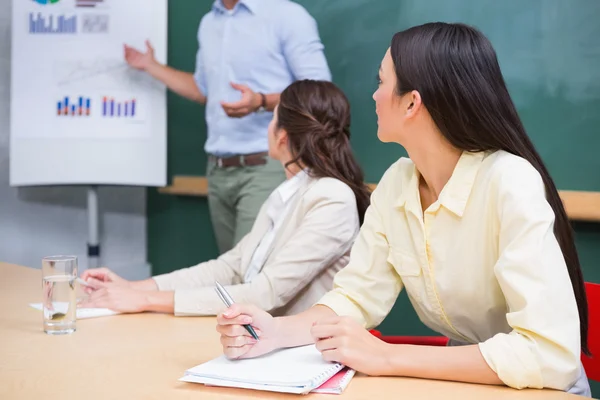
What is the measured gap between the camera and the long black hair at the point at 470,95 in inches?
49.9

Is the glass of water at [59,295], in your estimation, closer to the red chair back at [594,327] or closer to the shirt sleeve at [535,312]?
the shirt sleeve at [535,312]

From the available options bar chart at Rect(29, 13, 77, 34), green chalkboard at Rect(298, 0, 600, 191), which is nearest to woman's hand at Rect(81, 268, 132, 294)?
green chalkboard at Rect(298, 0, 600, 191)

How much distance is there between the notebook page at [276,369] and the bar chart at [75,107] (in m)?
2.66

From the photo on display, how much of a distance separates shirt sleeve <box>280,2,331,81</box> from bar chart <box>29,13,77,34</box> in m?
1.19

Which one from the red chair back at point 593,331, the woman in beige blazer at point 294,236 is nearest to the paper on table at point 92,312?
the woman in beige blazer at point 294,236

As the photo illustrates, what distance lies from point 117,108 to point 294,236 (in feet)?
6.77

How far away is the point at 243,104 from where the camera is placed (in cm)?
296

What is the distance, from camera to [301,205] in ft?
6.35

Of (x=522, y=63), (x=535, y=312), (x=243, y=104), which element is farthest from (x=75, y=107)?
(x=535, y=312)

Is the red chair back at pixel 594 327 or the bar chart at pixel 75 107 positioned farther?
the bar chart at pixel 75 107

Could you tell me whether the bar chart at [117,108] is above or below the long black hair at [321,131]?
below

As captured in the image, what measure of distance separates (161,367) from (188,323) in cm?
36

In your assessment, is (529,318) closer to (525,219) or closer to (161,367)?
(525,219)

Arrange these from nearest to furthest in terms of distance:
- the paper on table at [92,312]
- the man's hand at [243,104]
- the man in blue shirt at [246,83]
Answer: the paper on table at [92,312] → the man's hand at [243,104] → the man in blue shirt at [246,83]
